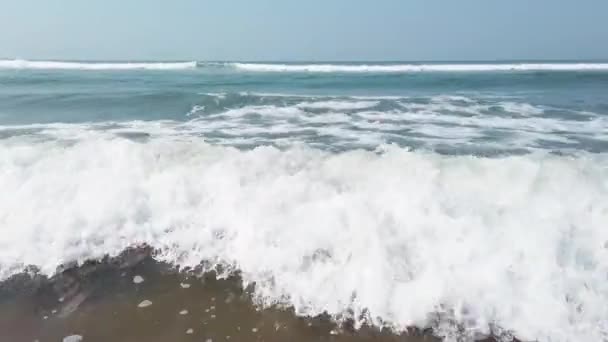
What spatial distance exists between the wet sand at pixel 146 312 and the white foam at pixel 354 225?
22 centimetres

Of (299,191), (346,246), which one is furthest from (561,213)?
(299,191)

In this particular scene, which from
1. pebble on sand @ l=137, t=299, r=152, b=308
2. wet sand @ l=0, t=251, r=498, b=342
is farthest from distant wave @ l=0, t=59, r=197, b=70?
pebble on sand @ l=137, t=299, r=152, b=308

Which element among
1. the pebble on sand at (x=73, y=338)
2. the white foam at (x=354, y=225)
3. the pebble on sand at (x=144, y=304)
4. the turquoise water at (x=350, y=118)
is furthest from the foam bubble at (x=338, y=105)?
the pebble on sand at (x=73, y=338)

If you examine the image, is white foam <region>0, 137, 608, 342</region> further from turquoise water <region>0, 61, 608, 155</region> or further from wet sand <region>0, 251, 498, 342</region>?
turquoise water <region>0, 61, 608, 155</region>

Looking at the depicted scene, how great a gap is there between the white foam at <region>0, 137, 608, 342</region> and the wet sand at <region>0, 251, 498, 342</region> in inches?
8.6

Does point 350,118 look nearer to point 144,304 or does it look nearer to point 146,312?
point 144,304

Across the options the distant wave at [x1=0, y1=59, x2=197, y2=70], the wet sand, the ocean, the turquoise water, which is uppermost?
the distant wave at [x1=0, y1=59, x2=197, y2=70]

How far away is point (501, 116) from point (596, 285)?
8.34m

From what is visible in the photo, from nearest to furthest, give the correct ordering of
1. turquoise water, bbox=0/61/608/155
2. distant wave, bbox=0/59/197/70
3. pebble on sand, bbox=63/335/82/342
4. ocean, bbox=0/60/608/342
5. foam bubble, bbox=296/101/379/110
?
pebble on sand, bbox=63/335/82/342, ocean, bbox=0/60/608/342, turquoise water, bbox=0/61/608/155, foam bubble, bbox=296/101/379/110, distant wave, bbox=0/59/197/70

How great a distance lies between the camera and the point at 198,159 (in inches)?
235

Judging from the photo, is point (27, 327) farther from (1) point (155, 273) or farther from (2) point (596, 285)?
(2) point (596, 285)

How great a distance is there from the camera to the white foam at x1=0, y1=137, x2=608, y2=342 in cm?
372

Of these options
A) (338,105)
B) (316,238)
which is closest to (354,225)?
(316,238)

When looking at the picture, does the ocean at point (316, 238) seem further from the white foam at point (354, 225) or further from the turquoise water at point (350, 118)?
the turquoise water at point (350, 118)
